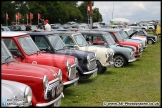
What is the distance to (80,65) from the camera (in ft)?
30.5

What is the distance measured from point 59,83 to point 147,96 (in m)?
2.89

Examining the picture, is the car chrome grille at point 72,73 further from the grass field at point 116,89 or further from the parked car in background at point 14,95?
the parked car in background at point 14,95

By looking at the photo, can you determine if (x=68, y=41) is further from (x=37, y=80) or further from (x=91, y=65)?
(x=37, y=80)

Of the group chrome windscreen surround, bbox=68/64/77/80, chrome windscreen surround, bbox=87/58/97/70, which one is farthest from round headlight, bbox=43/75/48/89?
chrome windscreen surround, bbox=87/58/97/70

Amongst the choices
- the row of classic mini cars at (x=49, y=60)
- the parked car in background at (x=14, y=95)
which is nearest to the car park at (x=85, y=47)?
the row of classic mini cars at (x=49, y=60)

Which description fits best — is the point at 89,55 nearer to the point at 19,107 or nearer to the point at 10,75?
the point at 10,75

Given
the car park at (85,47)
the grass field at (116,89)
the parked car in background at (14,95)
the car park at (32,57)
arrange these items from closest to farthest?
the parked car in background at (14,95) → the car park at (32,57) → the grass field at (116,89) → the car park at (85,47)

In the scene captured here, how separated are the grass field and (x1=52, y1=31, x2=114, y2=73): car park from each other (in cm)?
51

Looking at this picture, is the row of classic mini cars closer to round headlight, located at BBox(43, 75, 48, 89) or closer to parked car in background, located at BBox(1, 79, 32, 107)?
round headlight, located at BBox(43, 75, 48, 89)

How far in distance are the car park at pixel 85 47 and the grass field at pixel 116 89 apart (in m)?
0.51

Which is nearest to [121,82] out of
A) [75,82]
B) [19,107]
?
[75,82]

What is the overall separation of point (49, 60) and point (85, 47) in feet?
11.6

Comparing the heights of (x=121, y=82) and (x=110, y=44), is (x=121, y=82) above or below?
below

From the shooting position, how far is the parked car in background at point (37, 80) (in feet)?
18.2
